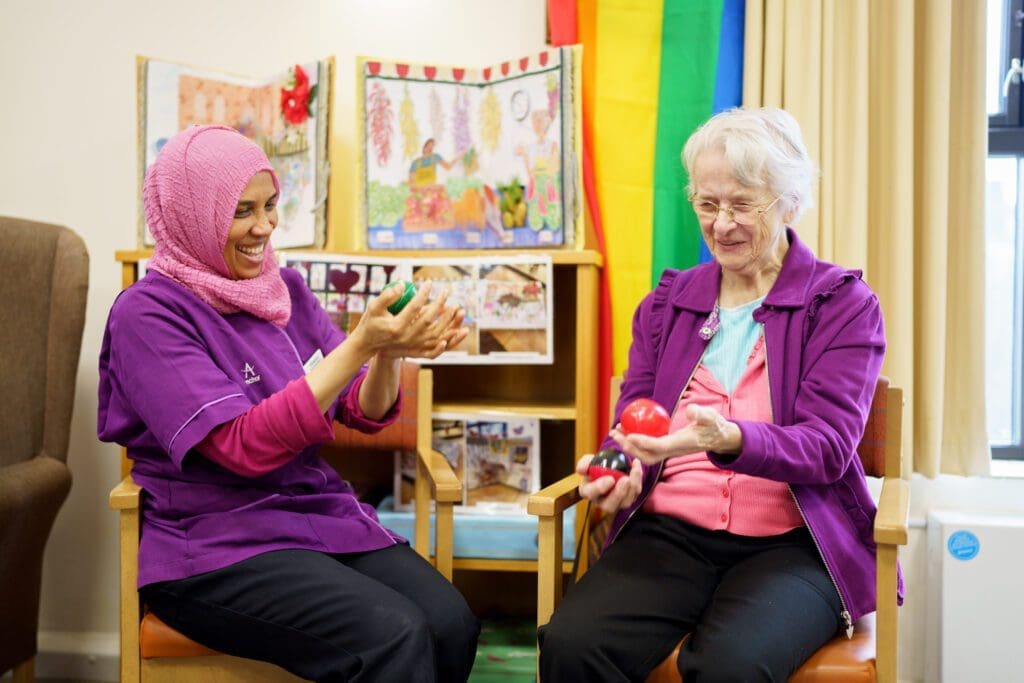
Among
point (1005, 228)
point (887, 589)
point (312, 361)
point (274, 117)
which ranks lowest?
point (887, 589)

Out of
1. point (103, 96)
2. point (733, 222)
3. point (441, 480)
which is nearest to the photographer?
point (733, 222)

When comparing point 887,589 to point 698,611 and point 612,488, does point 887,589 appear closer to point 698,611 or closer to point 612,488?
point 698,611

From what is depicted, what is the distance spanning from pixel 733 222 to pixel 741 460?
45 centimetres

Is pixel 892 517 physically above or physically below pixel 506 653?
above

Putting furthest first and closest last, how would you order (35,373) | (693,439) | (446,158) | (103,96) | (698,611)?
(103,96), (446,158), (35,373), (698,611), (693,439)

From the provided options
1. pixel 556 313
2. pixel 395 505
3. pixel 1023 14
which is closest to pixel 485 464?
pixel 395 505

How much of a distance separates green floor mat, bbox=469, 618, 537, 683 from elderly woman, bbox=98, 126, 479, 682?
0.67m

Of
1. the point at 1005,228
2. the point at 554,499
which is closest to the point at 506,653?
the point at 554,499

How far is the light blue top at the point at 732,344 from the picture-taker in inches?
67.9

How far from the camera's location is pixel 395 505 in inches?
95.3

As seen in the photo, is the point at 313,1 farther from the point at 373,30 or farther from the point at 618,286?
the point at 618,286

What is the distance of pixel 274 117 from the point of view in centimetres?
248

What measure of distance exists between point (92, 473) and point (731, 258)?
1987mm

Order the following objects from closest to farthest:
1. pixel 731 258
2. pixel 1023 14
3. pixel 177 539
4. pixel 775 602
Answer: pixel 775 602 → pixel 177 539 → pixel 731 258 → pixel 1023 14
